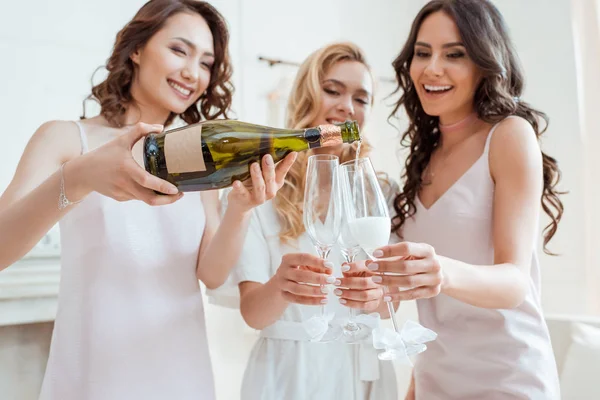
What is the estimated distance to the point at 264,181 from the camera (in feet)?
3.21

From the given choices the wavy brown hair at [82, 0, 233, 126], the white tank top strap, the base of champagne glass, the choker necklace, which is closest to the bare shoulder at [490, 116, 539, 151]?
the choker necklace

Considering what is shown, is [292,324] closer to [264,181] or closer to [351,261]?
[351,261]

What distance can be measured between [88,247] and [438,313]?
858mm

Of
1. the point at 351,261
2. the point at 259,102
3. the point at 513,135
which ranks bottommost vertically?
the point at 351,261

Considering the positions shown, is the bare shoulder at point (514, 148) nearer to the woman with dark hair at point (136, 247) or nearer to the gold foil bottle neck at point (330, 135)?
the gold foil bottle neck at point (330, 135)

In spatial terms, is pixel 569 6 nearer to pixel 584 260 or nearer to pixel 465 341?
pixel 584 260

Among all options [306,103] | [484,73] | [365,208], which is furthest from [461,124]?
[365,208]

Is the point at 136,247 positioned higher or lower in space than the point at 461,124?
lower

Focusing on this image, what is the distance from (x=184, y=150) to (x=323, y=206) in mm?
273

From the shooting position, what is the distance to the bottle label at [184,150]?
878 millimetres

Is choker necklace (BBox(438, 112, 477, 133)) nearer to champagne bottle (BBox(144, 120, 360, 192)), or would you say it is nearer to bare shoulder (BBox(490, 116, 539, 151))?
bare shoulder (BBox(490, 116, 539, 151))

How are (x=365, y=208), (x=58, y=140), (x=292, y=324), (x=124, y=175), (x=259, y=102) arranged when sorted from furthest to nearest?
(x=259, y=102) → (x=292, y=324) → (x=58, y=140) → (x=365, y=208) → (x=124, y=175)

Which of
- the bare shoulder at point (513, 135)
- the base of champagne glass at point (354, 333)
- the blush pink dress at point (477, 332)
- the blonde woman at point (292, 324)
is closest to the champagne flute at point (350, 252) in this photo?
the base of champagne glass at point (354, 333)

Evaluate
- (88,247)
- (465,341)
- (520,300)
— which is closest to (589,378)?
(465,341)
